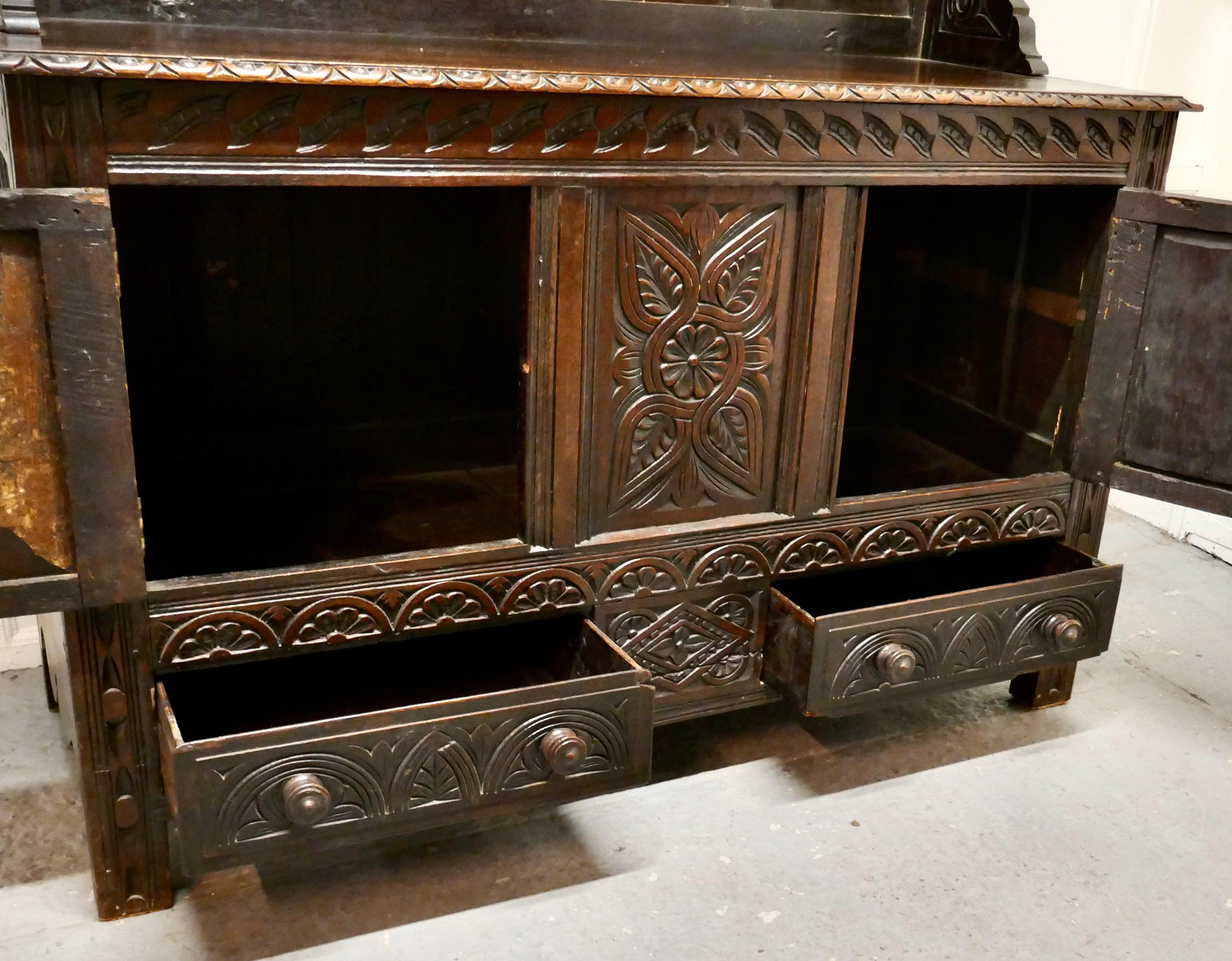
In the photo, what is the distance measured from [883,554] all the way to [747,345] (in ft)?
1.50

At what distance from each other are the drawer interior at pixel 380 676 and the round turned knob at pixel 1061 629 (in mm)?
777

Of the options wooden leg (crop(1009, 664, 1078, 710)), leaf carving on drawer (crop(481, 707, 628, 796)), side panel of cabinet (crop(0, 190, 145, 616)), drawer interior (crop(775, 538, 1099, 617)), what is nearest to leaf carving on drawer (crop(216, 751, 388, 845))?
leaf carving on drawer (crop(481, 707, 628, 796))

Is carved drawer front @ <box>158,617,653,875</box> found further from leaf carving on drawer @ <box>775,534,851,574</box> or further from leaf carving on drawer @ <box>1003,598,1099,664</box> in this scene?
leaf carving on drawer @ <box>1003,598,1099,664</box>

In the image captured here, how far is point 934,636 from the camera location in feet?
6.33

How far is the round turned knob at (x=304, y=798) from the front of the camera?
1.50m

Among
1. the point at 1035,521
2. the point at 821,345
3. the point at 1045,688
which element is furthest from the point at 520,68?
the point at 1045,688

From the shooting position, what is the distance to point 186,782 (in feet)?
4.75

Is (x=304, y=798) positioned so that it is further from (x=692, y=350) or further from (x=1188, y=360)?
(x=1188, y=360)

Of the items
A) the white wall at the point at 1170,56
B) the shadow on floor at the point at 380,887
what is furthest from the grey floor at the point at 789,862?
the white wall at the point at 1170,56

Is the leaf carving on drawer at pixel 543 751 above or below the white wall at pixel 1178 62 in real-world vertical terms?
below

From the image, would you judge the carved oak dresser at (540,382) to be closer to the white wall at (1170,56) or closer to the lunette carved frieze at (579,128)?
the lunette carved frieze at (579,128)

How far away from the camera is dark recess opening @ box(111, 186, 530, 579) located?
6.83ft

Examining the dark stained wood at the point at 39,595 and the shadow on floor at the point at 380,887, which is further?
the shadow on floor at the point at 380,887

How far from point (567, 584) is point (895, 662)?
20.4 inches
